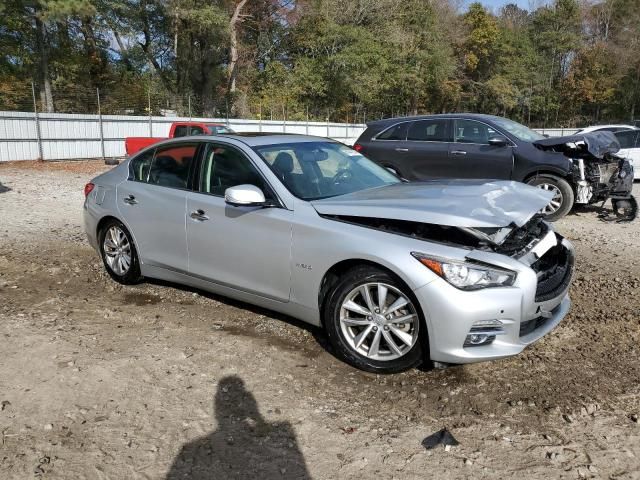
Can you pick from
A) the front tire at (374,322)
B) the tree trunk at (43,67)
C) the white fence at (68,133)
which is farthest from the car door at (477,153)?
the tree trunk at (43,67)

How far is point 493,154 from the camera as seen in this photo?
28.9ft

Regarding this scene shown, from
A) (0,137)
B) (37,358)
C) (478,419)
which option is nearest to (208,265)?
(37,358)

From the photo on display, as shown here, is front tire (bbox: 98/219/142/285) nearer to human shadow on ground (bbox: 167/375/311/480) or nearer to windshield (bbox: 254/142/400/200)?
windshield (bbox: 254/142/400/200)

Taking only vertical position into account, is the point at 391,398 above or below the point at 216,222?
below

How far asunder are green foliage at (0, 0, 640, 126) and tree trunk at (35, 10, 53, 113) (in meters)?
0.09

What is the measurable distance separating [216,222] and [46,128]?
18.8m

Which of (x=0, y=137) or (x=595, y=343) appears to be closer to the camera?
(x=595, y=343)

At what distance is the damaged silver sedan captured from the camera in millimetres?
3266

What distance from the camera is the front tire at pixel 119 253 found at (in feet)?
17.3

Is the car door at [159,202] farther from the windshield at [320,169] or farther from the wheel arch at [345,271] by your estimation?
the wheel arch at [345,271]

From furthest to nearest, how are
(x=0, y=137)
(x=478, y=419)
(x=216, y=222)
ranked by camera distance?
(x=0, y=137), (x=216, y=222), (x=478, y=419)

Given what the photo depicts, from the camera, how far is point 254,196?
3.95m

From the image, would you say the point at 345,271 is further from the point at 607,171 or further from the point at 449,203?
the point at 607,171

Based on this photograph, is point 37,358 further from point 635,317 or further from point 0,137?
point 0,137
